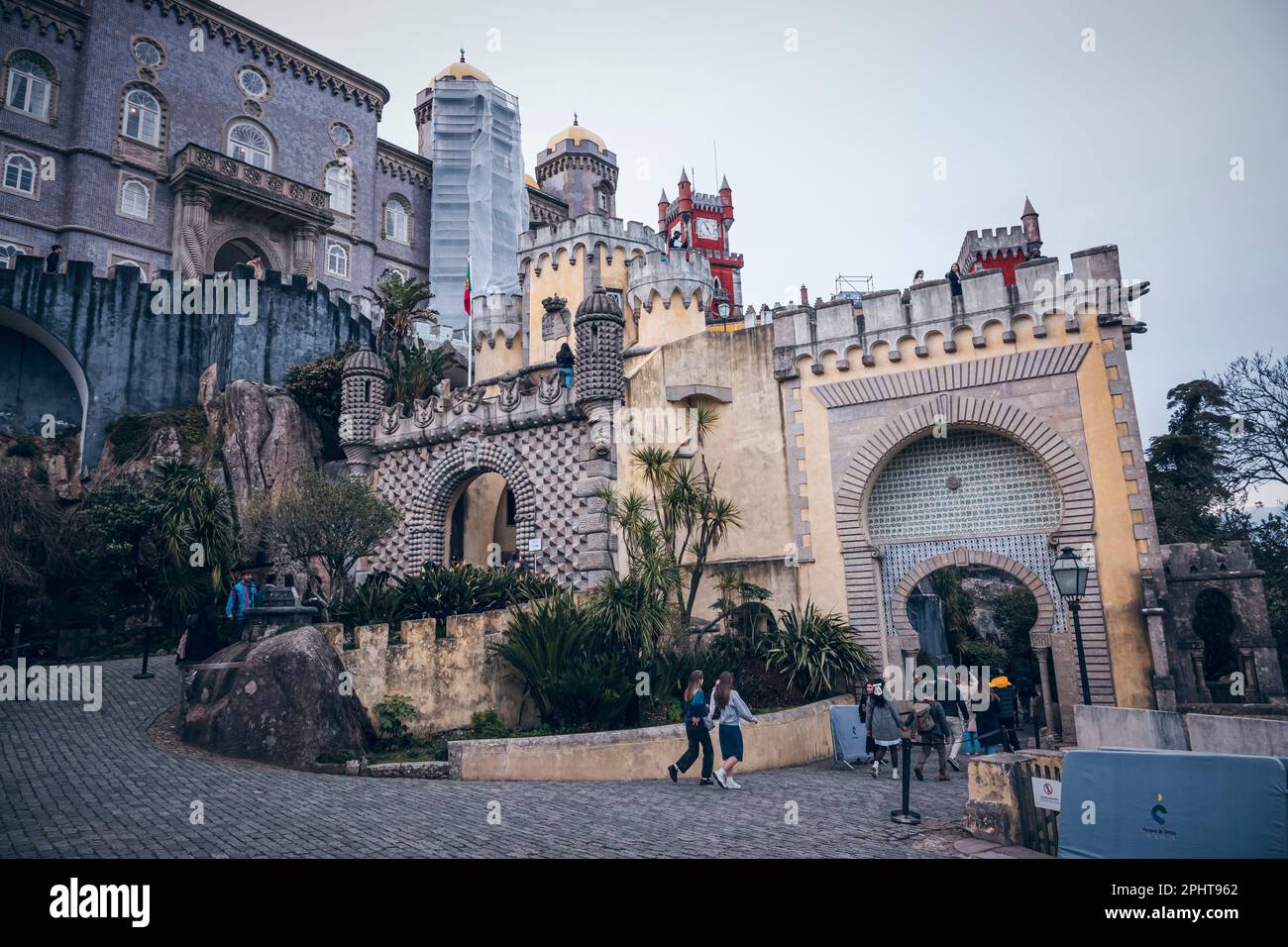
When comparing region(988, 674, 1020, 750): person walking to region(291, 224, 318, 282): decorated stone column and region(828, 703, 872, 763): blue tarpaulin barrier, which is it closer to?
region(828, 703, 872, 763): blue tarpaulin barrier

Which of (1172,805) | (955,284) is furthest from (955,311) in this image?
(1172,805)

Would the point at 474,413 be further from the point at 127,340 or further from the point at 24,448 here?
the point at 24,448

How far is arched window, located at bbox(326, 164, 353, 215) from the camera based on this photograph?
1563 inches

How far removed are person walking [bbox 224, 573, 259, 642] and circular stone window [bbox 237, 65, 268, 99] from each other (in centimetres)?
2849

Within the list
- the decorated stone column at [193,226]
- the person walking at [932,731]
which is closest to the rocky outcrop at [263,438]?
the decorated stone column at [193,226]

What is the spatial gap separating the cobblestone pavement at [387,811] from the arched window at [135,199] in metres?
26.2

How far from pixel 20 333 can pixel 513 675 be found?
21.9 metres

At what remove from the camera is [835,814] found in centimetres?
981

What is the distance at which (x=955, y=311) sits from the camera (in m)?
18.3

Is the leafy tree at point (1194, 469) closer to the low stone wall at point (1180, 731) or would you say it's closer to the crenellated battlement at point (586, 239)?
the low stone wall at point (1180, 731)

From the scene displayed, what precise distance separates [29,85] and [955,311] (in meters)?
34.3
